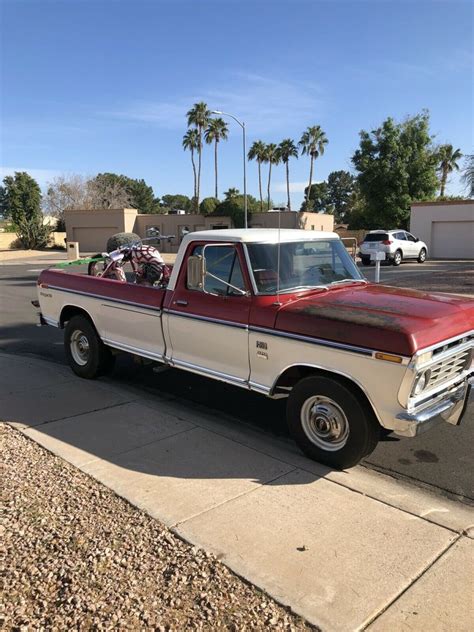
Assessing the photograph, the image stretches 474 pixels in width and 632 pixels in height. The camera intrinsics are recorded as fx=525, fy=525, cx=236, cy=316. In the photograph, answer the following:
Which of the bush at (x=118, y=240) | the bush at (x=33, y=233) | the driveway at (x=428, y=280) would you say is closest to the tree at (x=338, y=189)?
the bush at (x=33, y=233)

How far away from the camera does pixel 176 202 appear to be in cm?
11838

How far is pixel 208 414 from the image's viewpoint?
219 inches

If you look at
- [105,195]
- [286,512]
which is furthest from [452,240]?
[105,195]

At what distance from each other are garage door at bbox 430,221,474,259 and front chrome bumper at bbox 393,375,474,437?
30.2 metres

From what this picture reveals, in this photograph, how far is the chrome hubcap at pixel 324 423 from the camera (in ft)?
13.4

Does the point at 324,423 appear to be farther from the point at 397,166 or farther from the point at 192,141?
the point at 192,141

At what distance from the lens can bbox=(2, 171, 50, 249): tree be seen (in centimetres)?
4945

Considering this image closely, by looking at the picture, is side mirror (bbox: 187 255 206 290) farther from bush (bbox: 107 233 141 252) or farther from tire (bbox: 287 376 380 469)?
bush (bbox: 107 233 141 252)

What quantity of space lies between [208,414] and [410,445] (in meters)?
2.04

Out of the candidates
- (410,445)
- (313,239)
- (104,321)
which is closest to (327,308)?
(313,239)

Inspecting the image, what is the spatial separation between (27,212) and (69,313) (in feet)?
165

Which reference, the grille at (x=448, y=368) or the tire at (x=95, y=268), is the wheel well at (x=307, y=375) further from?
the tire at (x=95, y=268)

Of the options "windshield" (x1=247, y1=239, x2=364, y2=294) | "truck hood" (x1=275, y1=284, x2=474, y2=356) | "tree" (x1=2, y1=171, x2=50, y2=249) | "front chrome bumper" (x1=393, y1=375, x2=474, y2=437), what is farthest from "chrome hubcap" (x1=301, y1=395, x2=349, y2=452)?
"tree" (x1=2, y1=171, x2=50, y2=249)

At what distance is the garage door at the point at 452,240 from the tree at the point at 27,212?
35.3 metres
